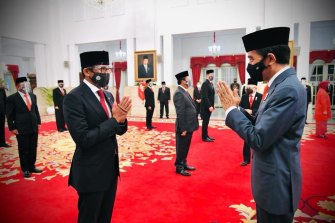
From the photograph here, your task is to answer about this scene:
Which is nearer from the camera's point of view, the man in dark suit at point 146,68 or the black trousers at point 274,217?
the black trousers at point 274,217

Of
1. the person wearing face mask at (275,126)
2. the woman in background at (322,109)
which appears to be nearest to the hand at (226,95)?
the person wearing face mask at (275,126)

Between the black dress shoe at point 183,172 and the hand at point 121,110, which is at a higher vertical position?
the hand at point 121,110

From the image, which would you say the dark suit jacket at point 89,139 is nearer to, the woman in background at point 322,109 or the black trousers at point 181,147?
the black trousers at point 181,147

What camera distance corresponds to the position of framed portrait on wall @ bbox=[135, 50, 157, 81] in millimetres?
11234

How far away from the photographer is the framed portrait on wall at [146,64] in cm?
1123

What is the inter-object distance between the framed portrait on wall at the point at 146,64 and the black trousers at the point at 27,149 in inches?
306

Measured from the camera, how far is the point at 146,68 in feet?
37.2

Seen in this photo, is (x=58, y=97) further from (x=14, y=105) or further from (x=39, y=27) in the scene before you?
(x=39, y=27)

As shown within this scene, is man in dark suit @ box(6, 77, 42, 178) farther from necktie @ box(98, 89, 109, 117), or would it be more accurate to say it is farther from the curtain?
the curtain

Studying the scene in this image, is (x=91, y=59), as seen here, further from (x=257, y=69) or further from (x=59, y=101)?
(x=59, y=101)

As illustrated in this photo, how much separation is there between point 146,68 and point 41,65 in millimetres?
5869

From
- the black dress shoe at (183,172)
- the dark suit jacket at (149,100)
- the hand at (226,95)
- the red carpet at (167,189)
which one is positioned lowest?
the red carpet at (167,189)

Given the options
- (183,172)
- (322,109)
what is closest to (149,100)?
(183,172)

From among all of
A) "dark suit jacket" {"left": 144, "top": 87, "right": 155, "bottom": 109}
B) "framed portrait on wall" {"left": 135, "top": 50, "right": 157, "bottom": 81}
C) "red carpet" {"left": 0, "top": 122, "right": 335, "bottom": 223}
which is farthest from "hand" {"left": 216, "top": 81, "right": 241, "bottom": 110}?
"framed portrait on wall" {"left": 135, "top": 50, "right": 157, "bottom": 81}
